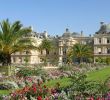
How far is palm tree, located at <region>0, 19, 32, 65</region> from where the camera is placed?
31886 millimetres

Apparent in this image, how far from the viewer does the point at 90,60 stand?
91.3m

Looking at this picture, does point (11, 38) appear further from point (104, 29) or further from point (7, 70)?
point (104, 29)

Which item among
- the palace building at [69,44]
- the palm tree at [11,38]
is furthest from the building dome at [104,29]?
the palm tree at [11,38]

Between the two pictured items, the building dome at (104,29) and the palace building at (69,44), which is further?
the building dome at (104,29)

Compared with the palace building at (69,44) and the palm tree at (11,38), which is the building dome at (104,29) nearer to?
the palace building at (69,44)

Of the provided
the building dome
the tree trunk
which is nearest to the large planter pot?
the tree trunk

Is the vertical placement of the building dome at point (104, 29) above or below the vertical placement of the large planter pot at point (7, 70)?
above

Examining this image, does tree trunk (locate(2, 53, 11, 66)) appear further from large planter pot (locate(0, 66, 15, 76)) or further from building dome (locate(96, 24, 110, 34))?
building dome (locate(96, 24, 110, 34))

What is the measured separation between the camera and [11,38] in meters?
32.1

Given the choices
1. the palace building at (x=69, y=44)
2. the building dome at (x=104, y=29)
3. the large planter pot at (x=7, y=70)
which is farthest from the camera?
the building dome at (x=104, y=29)

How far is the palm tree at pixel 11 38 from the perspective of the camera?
31886mm

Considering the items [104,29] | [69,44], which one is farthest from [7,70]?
[104,29]

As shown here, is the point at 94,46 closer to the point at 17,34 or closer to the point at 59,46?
the point at 59,46

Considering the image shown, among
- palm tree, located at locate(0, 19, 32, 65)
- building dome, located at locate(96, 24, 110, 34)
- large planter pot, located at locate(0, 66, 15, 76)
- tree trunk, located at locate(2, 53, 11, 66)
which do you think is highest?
building dome, located at locate(96, 24, 110, 34)
